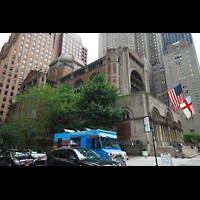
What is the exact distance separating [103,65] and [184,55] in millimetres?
57177

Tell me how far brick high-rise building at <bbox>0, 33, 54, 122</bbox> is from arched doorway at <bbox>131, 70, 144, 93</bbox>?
52467 mm

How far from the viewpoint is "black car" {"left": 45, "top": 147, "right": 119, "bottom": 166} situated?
6.35m

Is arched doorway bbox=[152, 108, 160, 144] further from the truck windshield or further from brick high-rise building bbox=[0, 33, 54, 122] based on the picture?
brick high-rise building bbox=[0, 33, 54, 122]

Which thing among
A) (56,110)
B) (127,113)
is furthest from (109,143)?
(127,113)

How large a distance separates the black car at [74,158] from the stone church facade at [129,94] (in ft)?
56.1

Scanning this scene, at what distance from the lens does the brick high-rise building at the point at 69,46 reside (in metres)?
110

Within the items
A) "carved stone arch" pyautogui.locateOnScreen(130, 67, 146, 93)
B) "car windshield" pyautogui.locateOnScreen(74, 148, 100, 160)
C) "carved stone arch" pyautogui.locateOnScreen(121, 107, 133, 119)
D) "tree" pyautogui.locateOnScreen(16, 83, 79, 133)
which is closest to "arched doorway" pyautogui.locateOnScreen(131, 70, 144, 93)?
"carved stone arch" pyautogui.locateOnScreen(130, 67, 146, 93)

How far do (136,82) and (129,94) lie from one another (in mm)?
25693

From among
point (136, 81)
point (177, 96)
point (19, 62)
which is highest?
point (19, 62)

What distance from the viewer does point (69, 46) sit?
383 feet

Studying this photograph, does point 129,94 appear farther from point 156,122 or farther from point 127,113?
point 156,122

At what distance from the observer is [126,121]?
2558 centimetres

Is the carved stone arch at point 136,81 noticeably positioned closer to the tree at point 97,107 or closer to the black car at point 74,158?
the tree at point 97,107
